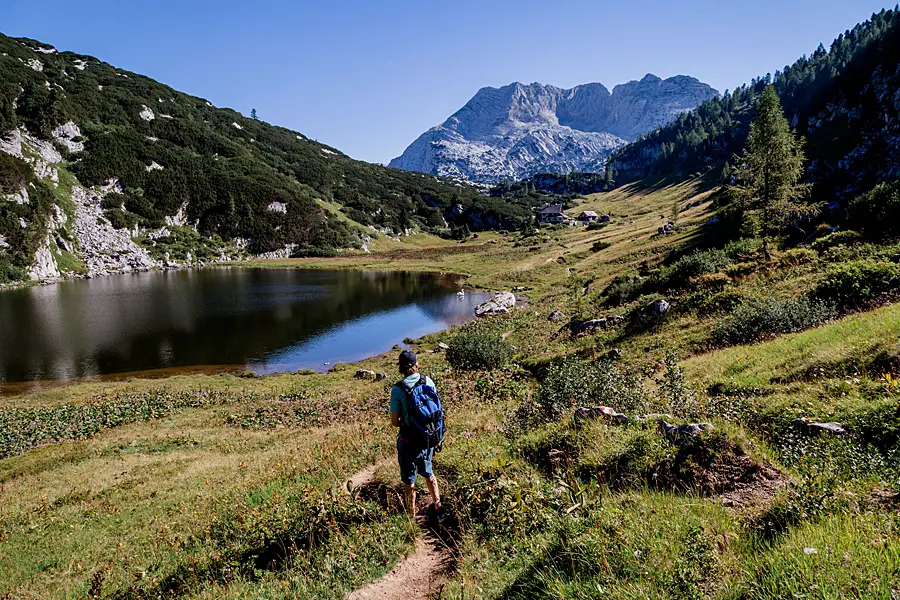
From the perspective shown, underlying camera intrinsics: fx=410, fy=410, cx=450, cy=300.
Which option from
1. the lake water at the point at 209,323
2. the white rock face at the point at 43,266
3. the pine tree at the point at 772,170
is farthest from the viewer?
the white rock face at the point at 43,266

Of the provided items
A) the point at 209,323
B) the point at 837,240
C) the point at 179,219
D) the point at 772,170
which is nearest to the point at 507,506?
the point at 837,240

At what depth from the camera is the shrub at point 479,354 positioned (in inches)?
957

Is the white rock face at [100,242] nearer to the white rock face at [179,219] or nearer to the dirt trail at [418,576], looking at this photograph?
the white rock face at [179,219]

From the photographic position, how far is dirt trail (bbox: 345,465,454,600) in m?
5.88

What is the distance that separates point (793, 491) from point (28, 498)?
19494 mm

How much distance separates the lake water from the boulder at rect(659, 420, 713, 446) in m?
34.9

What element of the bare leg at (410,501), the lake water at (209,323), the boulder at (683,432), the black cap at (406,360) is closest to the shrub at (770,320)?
the boulder at (683,432)

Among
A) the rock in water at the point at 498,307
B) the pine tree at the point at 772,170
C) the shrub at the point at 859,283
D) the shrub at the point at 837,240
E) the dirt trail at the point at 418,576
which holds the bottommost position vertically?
the rock in water at the point at 498,307

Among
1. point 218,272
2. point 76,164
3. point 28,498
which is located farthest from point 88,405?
Answer: point 76,164

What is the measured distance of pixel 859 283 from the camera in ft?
49.2

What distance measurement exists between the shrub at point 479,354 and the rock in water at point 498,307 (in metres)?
24.6

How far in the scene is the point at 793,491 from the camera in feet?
15.9

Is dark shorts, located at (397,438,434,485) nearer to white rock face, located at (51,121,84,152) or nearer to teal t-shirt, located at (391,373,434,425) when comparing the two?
teal t-shirt, located at (391,373,434,425)

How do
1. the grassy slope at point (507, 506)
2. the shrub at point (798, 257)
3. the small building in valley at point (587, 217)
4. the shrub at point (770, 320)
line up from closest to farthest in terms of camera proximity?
the grassy slope at point (507, 506) → the shrub at point (770, 320) → the shrub at point (798, 257) → the small building in valley at point (587, 217)
